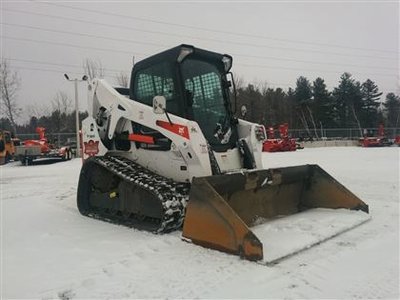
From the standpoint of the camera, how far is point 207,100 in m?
6.70

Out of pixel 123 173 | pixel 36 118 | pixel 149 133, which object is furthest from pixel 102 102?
pixel 36 118

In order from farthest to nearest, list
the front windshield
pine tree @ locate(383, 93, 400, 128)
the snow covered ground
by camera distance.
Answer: pine tree @ locate(383, 93, 400, 128)
the front windshield
the snow covered ground

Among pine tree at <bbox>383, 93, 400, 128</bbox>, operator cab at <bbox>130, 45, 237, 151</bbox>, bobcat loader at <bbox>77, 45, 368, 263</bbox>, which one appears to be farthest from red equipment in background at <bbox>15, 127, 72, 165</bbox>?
pine tree at <bbox>383, 93, 400, 128</bbox>

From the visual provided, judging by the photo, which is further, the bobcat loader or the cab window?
the cab window

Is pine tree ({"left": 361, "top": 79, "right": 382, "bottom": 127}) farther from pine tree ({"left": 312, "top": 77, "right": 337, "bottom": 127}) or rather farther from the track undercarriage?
the track undercarriage

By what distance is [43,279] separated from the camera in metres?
3.91

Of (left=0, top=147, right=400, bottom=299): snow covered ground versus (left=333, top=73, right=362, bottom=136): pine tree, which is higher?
(left=333, top=73, right=362, bottom=136): pine tree

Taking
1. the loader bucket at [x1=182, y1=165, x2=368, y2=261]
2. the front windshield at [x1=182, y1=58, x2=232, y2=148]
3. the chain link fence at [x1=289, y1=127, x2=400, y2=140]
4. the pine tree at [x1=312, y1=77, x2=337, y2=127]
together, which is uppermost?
the pine tree at [x1=312, y1=77, x2=337, y2=127]

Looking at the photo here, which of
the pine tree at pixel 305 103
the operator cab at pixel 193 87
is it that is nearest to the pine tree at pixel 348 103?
the pine tree at pixel 305 103

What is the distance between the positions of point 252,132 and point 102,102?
8.36ft

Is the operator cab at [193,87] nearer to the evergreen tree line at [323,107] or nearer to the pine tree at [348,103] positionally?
the evergreen tree line at [323,107]

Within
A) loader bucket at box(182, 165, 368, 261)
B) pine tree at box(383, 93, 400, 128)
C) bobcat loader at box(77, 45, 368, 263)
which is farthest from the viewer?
pine tree at box(383, 93, 400, 128)

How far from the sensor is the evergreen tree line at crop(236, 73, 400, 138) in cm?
5622

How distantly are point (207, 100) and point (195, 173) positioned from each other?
5.18 feet
